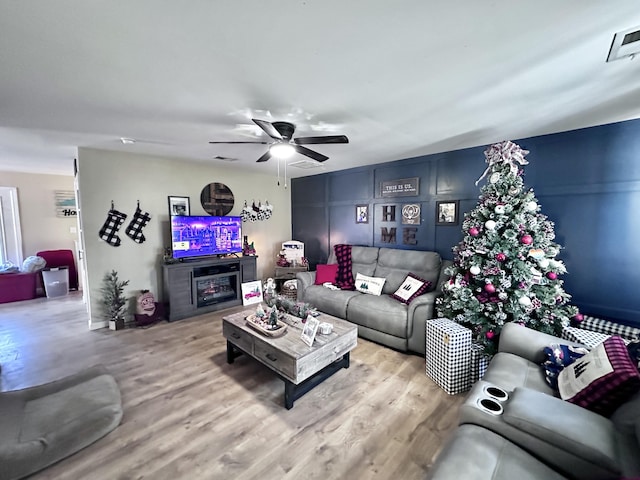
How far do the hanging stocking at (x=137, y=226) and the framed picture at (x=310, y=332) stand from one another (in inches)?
121

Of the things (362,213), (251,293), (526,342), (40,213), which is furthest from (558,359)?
(40,213)

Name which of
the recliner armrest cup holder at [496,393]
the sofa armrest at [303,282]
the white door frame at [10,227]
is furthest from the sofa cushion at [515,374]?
the white door frame at [10,227]

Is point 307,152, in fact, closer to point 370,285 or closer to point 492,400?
point 370,285

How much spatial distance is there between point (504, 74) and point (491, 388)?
192 cm

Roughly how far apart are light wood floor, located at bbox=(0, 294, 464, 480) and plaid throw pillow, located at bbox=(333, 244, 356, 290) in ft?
3.06

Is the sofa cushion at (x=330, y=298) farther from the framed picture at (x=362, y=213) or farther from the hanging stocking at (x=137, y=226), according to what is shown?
the hanging stocking at (x=137, y=226)

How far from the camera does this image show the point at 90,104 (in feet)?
6.75

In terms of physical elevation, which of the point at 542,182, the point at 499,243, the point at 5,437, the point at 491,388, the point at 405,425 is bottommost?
the point at 405,425

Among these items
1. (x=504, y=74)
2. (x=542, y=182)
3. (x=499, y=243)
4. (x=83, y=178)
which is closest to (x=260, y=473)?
(x=499, y=243)

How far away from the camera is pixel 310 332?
7.37 ft

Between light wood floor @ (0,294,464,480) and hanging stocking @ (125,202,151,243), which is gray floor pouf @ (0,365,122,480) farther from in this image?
hanging stocking @ (125,202,151,243)

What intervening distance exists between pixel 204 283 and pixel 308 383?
2.66m

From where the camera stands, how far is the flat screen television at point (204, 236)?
3.96m

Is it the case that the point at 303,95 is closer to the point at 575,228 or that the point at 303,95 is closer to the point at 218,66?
the point at 218,66
